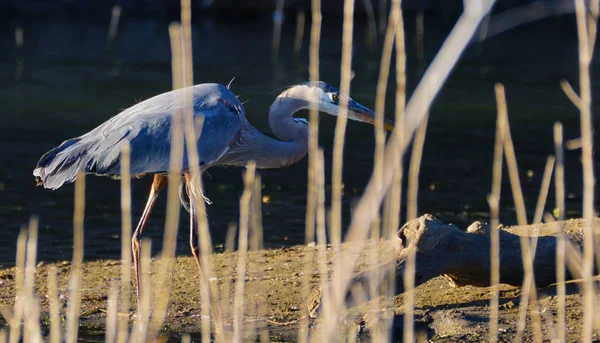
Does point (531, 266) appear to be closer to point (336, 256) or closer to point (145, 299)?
point (336, 256)

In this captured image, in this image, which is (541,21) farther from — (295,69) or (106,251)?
(106,251)

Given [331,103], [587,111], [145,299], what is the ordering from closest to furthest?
[587,111] → [145,299] → [331,103]

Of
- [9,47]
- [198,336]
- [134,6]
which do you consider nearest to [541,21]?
[134,6]

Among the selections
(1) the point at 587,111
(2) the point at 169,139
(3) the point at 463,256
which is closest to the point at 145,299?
(1) the point at 587,111

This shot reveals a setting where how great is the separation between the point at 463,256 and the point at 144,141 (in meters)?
A: 2.03

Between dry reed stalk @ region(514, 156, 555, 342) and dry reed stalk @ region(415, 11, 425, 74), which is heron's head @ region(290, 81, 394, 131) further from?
dry reed stalk @ region(415, 11, 425, 74)

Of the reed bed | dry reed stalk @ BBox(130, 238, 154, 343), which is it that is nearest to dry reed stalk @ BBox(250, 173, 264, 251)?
the reed bed

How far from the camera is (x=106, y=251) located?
329 inches

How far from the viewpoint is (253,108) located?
51.9 feet

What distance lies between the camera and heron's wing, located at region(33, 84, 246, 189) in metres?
6.09

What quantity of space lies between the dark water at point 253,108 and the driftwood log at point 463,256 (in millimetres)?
2428

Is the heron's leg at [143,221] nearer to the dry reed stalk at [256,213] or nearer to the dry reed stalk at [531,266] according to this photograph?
the dry reed stalk at [256,213]

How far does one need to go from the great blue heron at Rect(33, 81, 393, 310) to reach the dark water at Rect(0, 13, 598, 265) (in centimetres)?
87

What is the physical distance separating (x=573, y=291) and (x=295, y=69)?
15.0 meters
